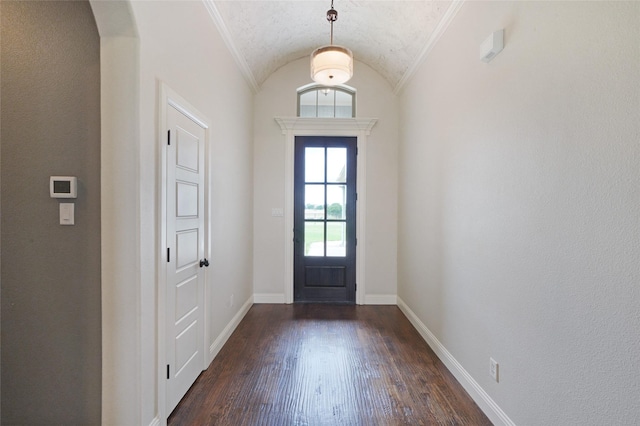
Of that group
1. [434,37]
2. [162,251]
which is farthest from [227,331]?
[434,37]

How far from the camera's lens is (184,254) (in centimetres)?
198

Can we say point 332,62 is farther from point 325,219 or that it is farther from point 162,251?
point 325,219

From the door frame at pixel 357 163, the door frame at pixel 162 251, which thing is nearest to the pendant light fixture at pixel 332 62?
the door frame at pixel 162 251

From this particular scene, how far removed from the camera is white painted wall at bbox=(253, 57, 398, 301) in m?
4.00

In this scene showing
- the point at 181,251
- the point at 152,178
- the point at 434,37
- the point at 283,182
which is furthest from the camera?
the point at 283,182

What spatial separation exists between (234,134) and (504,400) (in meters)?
3.08

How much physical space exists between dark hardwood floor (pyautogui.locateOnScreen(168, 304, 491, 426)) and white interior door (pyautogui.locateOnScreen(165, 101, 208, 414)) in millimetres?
225

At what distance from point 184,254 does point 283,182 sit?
2.18m

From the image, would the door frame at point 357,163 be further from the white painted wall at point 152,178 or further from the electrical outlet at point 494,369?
the electrical outlet at point 494,369

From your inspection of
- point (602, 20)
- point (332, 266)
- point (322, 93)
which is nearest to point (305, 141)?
point (322, 93)

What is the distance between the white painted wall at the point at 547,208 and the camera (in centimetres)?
104

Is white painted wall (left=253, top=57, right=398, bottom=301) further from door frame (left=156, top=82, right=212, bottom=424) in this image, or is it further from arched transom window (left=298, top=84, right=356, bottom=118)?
door frame (left=156, top=82, right=212, bottom=424)

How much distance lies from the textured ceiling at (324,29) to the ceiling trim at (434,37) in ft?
0.08

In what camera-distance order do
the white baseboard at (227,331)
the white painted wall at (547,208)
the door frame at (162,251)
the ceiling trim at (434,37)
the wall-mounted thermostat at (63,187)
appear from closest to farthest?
the white painted wall at (547,208) < the wall-mounted thermostat at (63,187) < the door frame at (162,251) < the ceiling trim at (434,37) < the white baseboard at (227,331)
